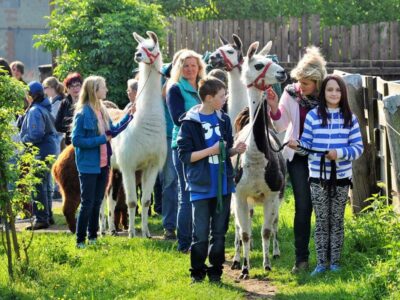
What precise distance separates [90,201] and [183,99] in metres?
1.57

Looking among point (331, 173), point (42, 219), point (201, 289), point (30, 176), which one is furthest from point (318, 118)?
point (42, 219)

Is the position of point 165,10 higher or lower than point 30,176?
higher

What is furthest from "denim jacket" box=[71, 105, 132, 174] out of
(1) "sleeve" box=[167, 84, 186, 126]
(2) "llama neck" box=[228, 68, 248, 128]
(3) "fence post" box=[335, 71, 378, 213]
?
(3) "fence post" box=[335, 71, 378, 213]

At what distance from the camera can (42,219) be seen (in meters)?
13.6

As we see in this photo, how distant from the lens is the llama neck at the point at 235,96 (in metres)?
11.4

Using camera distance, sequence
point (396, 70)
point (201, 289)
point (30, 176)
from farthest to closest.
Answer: point (396, 70)
point (30, 176)
point (201, 289)

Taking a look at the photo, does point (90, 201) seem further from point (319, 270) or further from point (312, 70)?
point (312, 70)

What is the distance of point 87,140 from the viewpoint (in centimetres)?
1052

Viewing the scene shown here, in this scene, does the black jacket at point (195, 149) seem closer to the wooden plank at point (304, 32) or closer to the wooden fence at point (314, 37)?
the wooden fence at point (314, 37)

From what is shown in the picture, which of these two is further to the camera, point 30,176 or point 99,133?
point 99,133

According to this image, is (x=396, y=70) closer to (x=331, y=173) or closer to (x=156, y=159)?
(x=156, y=159)

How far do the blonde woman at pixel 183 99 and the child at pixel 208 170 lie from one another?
5.19ft

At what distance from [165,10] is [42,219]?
50.1ft

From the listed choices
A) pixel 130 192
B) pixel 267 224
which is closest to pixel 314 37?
pixel 130 192
